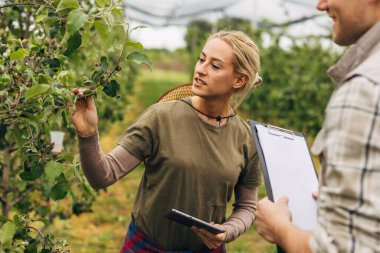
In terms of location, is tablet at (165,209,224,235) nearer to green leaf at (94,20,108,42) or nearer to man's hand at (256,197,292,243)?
man's hand at (256,197,292,243)

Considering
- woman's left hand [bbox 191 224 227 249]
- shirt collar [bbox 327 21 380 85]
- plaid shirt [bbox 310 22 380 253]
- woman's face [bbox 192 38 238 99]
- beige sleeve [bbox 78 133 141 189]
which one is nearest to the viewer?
plaid shirt [bbox 310 22 380 253]

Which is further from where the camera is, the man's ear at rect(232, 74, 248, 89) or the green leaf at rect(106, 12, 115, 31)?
the man's ear at rect(232, 74, 248, 89)

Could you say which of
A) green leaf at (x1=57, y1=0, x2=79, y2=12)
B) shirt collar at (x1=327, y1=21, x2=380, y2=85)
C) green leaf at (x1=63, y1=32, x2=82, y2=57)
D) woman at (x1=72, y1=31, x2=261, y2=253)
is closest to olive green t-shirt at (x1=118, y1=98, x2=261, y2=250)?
woman at (x1=72, y1=31, x2=261, y2=253)

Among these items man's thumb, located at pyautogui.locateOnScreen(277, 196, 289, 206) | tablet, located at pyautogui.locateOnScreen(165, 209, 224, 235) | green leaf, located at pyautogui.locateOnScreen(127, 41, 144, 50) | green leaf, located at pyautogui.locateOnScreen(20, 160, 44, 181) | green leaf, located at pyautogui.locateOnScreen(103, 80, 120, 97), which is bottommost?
tablet, located at pyautogui.locateOnScreen(165, 209, 224, 235)

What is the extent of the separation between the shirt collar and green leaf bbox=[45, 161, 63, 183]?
89 centimetres

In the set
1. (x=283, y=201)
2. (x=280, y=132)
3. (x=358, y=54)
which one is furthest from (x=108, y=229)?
(x=358, y=54)

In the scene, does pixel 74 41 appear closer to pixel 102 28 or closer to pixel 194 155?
pixel 102 28

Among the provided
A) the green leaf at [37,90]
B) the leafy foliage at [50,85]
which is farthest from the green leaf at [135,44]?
the green leaf at [37,90]

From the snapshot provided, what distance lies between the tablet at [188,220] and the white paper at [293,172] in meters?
0.35

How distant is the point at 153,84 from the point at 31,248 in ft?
56.5

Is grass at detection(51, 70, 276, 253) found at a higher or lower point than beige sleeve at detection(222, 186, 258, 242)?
lower

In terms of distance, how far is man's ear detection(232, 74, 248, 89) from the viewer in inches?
93.1

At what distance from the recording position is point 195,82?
7.48 feet

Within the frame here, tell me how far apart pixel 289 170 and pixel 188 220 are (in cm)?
38
